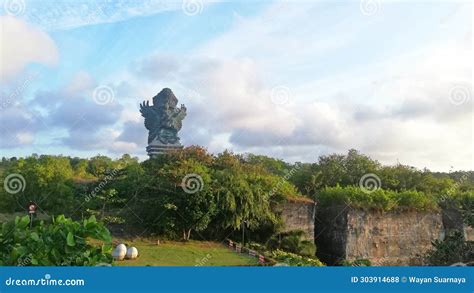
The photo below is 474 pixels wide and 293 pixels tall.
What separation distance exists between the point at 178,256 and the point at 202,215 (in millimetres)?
2363

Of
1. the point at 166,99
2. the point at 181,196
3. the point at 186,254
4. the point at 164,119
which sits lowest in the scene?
the point at 186,254

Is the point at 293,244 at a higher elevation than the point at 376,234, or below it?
below

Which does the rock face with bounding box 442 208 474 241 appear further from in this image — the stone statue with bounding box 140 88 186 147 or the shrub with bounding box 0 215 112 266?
the shrub with bounding box 0 215 112 266

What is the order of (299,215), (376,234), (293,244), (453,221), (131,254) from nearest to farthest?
(131,254) → (293,244) → (376,234) → (299,215) → (453,221)

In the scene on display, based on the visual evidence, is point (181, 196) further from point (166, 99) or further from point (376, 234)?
point (166, 99)

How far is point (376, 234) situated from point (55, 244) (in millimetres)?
17679

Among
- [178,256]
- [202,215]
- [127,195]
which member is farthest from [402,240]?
[127,195]

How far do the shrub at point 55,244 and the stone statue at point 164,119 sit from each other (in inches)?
1037

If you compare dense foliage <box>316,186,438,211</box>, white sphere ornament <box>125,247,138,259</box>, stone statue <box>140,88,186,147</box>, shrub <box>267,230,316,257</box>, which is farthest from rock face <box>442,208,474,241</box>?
stone statue <box>140,88,186,147</box>

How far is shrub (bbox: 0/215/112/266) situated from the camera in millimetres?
1941

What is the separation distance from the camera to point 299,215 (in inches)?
728

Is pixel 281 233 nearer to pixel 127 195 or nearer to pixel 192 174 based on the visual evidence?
pixel 192 174

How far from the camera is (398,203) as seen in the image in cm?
1881

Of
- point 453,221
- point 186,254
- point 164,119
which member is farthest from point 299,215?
point 164,119
